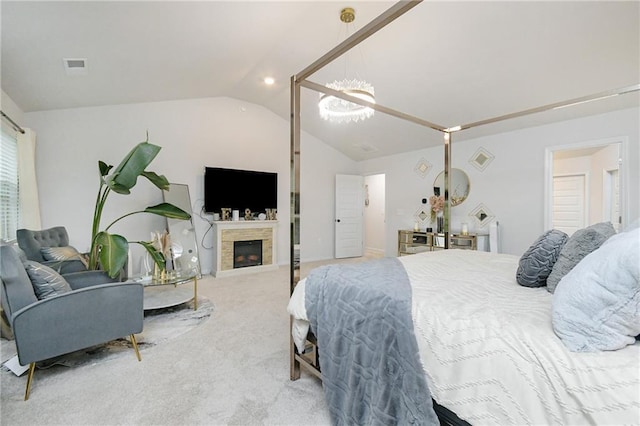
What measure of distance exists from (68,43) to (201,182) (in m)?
2.69

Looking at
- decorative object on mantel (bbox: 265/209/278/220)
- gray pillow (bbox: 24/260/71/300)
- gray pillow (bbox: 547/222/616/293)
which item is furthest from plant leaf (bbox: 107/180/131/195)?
gray pillow (bbox: 547/222/616/293)

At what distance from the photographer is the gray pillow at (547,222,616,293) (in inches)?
51.1

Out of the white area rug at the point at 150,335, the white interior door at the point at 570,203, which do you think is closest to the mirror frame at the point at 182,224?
the white area rug at the point at 150,335

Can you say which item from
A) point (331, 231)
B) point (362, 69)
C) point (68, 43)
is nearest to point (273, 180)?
point (331, 231)

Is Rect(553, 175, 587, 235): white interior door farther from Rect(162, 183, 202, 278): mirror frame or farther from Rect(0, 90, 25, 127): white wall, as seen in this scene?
Rect(0, 90, 25, 127): white wall

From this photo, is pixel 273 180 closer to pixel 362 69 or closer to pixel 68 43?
pixel 362 69

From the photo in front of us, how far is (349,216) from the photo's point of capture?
22.1 feet

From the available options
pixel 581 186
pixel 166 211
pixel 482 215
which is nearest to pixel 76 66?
pixel 166 211

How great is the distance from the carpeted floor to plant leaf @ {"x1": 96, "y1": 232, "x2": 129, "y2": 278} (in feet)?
2.28

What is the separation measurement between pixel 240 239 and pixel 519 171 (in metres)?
4.62

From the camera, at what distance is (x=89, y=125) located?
163 inches

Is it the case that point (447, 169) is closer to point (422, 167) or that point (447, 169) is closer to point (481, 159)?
point (481, 159)

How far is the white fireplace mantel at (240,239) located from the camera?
483cm

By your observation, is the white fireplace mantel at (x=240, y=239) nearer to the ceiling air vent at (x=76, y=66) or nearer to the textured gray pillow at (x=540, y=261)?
the ceiling air vent at (x=76, y=66)
